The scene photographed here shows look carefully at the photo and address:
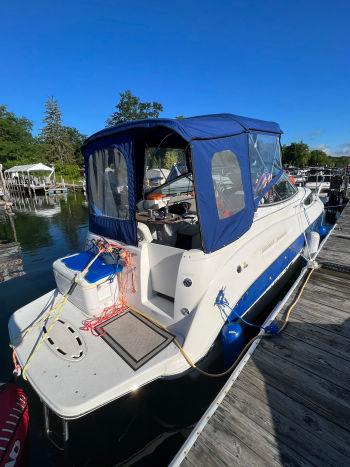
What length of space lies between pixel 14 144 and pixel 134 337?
130ft

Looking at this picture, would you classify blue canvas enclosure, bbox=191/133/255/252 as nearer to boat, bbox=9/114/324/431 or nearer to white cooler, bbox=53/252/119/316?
boat, bbox=9/114/324/431

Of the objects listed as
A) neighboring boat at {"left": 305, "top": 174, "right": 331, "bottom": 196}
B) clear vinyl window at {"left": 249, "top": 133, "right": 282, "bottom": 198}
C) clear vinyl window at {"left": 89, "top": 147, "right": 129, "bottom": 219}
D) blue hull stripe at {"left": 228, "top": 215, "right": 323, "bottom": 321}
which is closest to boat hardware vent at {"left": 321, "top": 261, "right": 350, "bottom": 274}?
blue hull stripe at {"left": 228, "top": 215, "right": 323, "bottom": 321}

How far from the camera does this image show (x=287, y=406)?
94.5 inches

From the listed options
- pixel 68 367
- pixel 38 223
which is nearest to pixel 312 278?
pixel 68 367

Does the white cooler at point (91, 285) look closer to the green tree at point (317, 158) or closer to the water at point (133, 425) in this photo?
the water at point (133, 425)

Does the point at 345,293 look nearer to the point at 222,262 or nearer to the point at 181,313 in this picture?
the point at 222,262

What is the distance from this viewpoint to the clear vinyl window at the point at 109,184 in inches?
137

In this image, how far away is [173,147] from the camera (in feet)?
16.2

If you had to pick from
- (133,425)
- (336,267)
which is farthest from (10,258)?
(336,267)

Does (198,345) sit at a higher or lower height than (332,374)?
higher

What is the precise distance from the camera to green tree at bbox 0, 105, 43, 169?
33438 millimetres

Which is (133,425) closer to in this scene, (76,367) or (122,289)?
(76,367)

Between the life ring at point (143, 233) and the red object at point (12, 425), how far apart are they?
2148 millimetres

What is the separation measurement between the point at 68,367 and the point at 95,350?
31 centimetres
